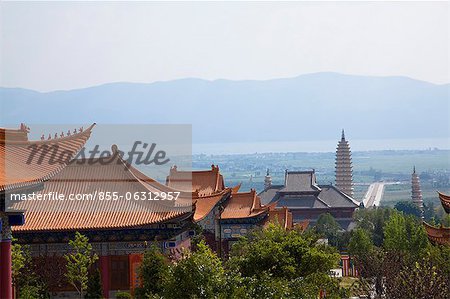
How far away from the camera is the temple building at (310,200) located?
283 feet

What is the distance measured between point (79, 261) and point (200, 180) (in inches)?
756

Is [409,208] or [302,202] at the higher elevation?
[302,202]

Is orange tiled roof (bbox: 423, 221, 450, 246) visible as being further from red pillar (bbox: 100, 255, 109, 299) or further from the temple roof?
the temple roof

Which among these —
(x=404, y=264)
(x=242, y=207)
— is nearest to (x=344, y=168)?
(x=242, y=207)

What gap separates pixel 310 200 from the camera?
88.1 m

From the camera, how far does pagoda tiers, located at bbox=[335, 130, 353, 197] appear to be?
119m

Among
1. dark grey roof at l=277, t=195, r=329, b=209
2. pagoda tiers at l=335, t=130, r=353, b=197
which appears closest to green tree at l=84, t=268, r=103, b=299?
dark grey roof at l=277, t=195, r=329, b=209

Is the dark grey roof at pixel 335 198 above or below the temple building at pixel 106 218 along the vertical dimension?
below

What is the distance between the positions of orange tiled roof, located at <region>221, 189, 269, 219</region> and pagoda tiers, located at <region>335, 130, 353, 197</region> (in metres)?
73.4

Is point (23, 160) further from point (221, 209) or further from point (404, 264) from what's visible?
point (221, 209)

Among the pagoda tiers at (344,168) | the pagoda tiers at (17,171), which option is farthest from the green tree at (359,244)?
the pagoda tiers at (344,168)

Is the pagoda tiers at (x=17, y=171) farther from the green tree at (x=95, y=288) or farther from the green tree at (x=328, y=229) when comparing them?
the green tree at (x=328, y=229)

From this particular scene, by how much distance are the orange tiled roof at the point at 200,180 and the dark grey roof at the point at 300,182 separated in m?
44.7

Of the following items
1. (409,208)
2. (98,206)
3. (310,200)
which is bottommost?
(409,208)
